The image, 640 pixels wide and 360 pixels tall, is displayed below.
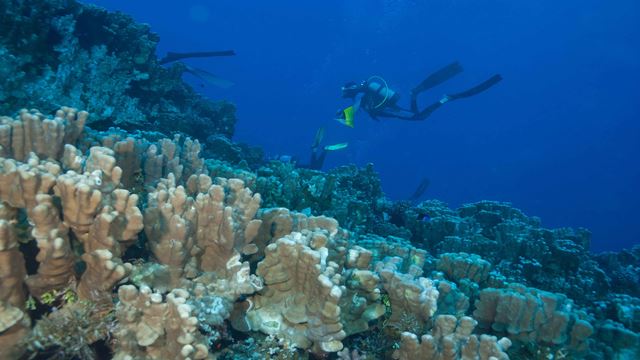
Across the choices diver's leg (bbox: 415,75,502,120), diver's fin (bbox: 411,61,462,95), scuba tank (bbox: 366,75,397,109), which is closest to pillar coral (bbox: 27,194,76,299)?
scuba tank (bbox: 366,75,397,109)

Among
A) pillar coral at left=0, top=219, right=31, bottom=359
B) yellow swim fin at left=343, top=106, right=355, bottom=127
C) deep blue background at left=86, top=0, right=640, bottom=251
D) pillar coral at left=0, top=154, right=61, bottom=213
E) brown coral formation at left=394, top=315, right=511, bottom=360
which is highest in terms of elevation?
deep blue background at left=86, top=0, right=640, bottom=251

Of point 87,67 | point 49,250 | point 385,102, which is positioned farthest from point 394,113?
point 49,250

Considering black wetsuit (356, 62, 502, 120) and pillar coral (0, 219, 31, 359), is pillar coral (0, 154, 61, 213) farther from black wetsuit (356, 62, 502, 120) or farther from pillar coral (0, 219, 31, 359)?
black wetsuit (356, 62, 502, 120)

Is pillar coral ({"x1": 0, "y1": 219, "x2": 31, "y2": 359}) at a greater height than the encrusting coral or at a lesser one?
lesser

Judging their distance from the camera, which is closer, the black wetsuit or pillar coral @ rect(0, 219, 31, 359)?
pillar coral @ rect(0, 219, 31, 359)

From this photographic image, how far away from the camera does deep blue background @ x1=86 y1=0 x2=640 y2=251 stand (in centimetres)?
8294

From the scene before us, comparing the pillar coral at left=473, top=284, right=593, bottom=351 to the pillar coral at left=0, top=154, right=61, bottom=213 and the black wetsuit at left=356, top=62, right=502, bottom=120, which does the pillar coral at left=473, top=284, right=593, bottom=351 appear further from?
the black wetsuit at left=356, top=62, right=502, bottom=120

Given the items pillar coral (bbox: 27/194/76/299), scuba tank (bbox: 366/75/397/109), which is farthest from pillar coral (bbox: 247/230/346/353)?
scuba tank (bbox: 366/75/397/109)

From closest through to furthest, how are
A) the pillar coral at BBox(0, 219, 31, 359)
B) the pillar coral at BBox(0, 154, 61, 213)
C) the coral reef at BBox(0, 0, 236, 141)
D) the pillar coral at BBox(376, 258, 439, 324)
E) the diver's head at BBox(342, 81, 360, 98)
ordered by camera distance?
the pillar coral at BBox(0, 219, 31, 359), the pillar coral at BBox(0, 154, 61, 213), the pillar coral at BBox(376, 258, 439, 324), the coral reef at BBox(0, 0, 236, 141), the diver's head at BBox(342, 81, 360, 98)

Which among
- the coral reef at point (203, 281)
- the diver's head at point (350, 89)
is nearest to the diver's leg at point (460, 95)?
the diver's head at point (350, 89)

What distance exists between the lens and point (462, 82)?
354 ft

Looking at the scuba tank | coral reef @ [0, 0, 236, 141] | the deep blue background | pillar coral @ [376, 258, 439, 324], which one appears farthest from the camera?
the deep blue background

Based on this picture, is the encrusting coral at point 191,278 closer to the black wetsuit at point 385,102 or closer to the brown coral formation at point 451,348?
the brown coral formation at point 451,348

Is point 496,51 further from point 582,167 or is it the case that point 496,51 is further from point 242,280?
point 242,280
